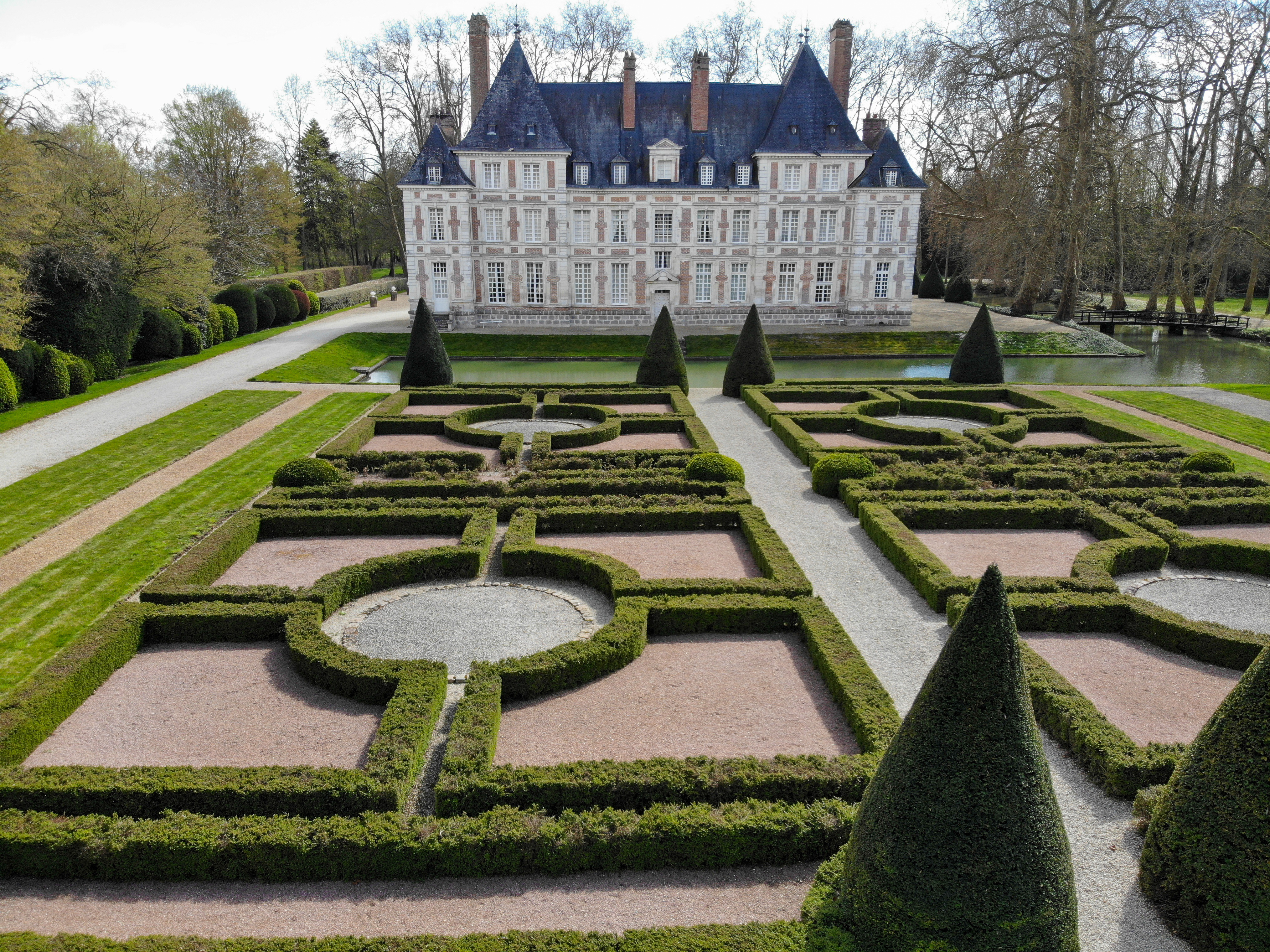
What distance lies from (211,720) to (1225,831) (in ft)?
27.2

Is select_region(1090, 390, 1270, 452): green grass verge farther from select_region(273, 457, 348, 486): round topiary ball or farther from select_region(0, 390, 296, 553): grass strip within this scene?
select_region(0, 390, 296, 553): grass strip

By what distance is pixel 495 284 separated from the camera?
4016 cm

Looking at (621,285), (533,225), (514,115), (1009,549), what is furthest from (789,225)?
(1009,549)

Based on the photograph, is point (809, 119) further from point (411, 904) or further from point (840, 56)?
point (411, 904)

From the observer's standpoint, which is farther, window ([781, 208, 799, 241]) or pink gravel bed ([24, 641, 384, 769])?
window ([781, 208, 799, 241])

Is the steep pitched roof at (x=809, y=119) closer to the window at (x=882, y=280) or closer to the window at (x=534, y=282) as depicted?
the window at (x=882, y=280)

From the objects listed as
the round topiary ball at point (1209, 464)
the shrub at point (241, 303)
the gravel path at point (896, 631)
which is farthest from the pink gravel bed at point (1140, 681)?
the shrub at point (241, 303)

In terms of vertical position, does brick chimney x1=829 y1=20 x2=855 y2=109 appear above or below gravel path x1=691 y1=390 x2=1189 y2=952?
above

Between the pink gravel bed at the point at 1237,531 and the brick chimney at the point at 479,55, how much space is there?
3395 centimetres

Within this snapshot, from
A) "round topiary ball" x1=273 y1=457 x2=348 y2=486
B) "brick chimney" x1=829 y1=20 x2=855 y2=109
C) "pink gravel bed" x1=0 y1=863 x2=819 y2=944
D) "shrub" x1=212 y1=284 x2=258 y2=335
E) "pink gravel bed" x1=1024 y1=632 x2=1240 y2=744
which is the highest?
"brick chimney" x1=829 y1=20 x2=855 y2=109

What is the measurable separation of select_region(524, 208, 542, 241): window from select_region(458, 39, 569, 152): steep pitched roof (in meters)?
2.73

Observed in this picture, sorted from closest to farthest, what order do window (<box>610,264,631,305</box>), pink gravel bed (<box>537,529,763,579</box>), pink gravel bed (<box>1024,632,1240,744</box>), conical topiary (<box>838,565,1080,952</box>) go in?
conical topiary (<box>838,565,1080,952</box>), pink gravel bed (<box>1024,632,1240,744</box>), pink gravel bed (<box>537,529,763,579</box>), window (<box>610,264,631,305</box>)

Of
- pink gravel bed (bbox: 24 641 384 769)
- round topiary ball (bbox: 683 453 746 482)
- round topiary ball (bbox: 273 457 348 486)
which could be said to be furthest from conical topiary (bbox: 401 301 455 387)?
pink gravel bed (bbox: 24 641 384 769)

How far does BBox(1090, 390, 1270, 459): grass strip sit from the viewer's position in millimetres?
20562
